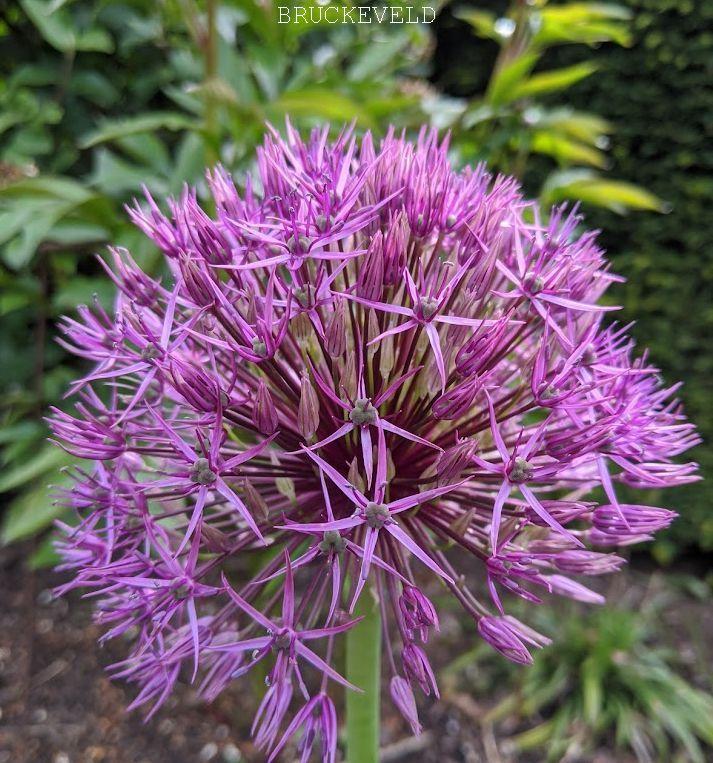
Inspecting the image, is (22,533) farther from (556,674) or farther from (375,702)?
(556,674)

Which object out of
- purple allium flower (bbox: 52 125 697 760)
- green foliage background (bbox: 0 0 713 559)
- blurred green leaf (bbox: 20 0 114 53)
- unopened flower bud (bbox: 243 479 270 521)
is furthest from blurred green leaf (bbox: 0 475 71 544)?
blurred green leaf (bbox: 20 0 114 53)

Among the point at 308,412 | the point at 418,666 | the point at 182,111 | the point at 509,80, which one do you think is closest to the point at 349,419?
the point at 308,412

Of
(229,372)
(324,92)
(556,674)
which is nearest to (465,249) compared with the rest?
(229,372)

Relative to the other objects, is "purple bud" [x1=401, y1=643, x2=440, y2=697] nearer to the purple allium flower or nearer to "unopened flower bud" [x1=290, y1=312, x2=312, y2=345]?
the purple allium flower

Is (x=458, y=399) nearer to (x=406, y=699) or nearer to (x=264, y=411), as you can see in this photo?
(x=264, y=411)

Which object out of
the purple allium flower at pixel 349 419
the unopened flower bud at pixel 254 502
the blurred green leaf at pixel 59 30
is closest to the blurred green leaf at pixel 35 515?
the purple allium flower at pixel 349 419
